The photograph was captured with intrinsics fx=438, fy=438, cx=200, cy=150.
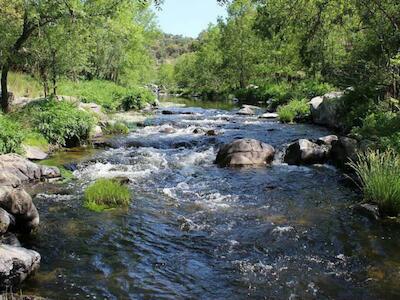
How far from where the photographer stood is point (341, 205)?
37.5ft

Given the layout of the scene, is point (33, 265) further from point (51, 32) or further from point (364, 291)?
point (51, 32)

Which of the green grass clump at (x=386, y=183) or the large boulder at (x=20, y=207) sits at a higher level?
the green grass clump at (x=386, y=183)

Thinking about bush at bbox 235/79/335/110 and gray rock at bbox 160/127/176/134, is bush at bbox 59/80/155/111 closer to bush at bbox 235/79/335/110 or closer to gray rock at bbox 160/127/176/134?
gray rock at bbox 160/127/176/134

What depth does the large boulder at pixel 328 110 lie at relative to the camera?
76.1 ft

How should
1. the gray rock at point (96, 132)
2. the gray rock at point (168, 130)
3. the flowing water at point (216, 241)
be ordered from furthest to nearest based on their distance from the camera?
the gray rock at point (168, 130) < the gray rock at point (96, 132) < the flowing water at point (216, 241)

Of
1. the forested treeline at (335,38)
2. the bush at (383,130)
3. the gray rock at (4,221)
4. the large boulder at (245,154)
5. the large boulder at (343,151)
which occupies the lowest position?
the gray rock at (4,221)

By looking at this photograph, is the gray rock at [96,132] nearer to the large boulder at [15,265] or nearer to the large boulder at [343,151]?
the large boulder at [343,151]

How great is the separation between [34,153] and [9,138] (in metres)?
1.40

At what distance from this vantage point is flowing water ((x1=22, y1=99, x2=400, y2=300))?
23.1ft

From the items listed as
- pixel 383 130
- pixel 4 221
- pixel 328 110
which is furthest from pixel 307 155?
pixel 4 221

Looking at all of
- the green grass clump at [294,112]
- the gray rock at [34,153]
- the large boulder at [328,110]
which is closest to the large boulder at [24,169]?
the gray rock at [34,153]

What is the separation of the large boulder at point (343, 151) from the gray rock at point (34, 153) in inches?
422

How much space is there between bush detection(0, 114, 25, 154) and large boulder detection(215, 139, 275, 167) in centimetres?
715

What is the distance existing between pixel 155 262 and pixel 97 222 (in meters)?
2.44
